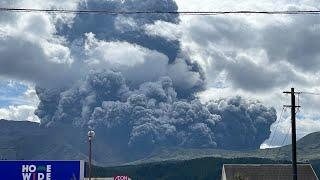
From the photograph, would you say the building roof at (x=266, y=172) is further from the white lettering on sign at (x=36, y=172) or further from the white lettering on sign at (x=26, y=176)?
the white lettering on sign at (x=26, y=176)

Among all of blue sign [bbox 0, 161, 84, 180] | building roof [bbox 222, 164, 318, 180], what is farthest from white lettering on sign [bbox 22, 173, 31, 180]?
building roof [bbox 222, 164, 318, 180]

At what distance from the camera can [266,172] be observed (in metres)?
157

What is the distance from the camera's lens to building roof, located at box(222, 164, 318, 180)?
153750 millimetres

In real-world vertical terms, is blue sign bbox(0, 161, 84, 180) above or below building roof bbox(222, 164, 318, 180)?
below

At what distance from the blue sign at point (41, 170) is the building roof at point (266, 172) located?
103 meters

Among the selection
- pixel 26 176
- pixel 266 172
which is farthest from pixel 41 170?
pixel 266 172

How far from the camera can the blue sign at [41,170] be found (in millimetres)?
52688

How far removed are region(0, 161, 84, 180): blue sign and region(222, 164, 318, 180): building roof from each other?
103m

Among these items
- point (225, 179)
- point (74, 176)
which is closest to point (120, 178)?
point (74, 176)

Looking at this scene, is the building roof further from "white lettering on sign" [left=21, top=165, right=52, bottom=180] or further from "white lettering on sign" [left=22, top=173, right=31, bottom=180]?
"white lettering on sign" [left=22, top=173, right=31, bottom=180]

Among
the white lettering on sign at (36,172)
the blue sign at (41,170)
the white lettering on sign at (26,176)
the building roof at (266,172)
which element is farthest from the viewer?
the building roof at (266,172)

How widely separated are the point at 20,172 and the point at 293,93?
25.7 m

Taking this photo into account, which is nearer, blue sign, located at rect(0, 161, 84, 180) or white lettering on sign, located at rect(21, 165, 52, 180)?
blue sign, located at rect(0, 161, 84, 180)

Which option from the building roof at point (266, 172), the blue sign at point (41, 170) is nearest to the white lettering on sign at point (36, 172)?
the blue sign at point (41, 170)
